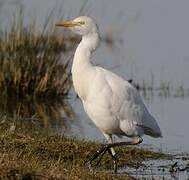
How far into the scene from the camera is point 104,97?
935 centimetres

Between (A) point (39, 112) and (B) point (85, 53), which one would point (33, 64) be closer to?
(A) point (39, 112)

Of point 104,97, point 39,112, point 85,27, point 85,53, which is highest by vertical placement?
point 85,27

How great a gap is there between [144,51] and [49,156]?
40.1ft

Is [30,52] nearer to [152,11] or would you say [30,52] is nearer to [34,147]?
[34,147]

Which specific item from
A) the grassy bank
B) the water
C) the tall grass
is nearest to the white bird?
the grassy bank

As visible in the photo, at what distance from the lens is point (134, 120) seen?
31.8 feet

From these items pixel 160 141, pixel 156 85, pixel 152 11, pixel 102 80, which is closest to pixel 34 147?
pixel 102 80

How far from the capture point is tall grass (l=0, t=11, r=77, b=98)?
16438 mm

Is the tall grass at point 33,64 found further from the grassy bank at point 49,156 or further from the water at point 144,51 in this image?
the grassy bank at point 49,156

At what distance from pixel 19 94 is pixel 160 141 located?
4.86 meters

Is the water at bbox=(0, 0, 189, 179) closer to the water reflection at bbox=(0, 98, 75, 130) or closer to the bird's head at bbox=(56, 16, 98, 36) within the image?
the water reflection at bbox=(0, 98, 75, 130)

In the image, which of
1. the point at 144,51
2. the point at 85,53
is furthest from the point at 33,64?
the point at 85,53

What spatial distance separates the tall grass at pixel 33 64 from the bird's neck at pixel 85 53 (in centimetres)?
673

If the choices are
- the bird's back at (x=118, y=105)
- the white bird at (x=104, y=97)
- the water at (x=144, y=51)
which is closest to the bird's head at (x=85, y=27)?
the white bird at (x=104, y=97)
